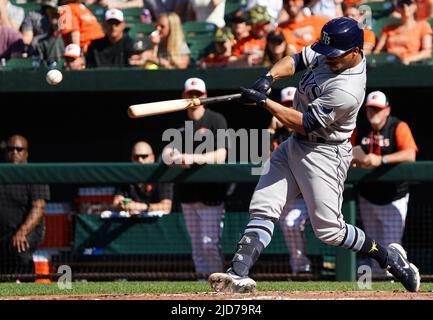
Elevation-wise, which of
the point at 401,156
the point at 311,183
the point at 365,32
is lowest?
the point at 311,183

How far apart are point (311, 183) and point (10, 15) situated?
5.80 metres

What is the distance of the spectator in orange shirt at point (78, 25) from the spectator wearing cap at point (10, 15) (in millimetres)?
619

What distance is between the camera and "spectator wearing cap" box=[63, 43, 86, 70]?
9.84m

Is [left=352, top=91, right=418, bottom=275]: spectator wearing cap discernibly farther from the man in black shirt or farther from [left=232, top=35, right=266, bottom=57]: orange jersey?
the man in black shirt

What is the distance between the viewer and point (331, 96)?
5.96 metres

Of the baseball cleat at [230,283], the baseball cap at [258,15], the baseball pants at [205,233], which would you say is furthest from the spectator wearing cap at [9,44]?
the baseball cleat at [230,283]

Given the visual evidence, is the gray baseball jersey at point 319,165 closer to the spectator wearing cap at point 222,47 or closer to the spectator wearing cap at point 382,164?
the spectator wearing cap at point 382,164

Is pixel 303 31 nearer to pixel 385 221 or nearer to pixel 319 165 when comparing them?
pixel 385 221

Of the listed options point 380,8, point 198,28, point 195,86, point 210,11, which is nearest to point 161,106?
point 195,86

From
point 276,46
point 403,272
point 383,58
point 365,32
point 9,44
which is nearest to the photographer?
point 403,272

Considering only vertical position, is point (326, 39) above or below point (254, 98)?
above

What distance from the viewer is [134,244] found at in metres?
8.86

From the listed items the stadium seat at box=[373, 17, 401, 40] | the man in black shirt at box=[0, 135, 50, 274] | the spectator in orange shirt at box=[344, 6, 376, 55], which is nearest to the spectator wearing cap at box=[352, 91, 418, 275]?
the spectator in orange shirt at box=[344, 6, 376, 55]
